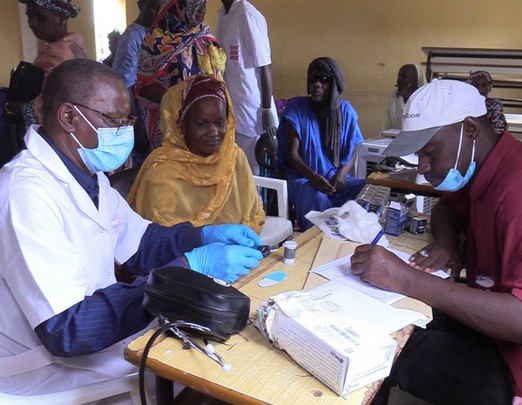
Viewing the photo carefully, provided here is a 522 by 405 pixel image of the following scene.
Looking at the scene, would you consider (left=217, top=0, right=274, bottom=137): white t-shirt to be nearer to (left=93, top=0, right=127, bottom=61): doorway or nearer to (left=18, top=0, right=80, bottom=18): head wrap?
(left=18, top=0, right=80, bottom=18): head wrap

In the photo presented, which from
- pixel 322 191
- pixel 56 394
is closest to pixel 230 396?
pixel 56 394

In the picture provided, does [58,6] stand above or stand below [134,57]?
above

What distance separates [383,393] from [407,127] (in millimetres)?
868

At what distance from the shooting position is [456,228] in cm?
178

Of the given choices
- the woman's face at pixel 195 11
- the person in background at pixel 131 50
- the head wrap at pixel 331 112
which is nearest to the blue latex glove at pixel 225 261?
the woman's face at pixel 195 11

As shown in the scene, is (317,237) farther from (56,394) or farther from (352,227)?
(56,394)

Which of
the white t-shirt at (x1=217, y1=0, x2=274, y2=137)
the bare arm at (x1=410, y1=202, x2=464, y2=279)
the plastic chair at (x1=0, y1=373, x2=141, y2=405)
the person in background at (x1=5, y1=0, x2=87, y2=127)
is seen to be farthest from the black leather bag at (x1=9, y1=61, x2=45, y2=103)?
the bare arm at (x1=410, y1=202, x2=464, y2=279)

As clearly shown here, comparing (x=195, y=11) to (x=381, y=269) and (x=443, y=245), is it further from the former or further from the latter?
(x=381, y=269)

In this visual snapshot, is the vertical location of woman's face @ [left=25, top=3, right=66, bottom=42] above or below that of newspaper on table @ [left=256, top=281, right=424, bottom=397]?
above

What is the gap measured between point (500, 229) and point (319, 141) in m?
2.22

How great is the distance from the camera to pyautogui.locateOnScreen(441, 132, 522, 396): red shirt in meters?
1.24

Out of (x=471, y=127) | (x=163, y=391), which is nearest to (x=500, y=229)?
(x=471, y=127)

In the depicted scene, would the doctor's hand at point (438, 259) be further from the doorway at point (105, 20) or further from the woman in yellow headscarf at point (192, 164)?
the doorway at point (105, 20)

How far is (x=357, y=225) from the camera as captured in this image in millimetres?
1735
